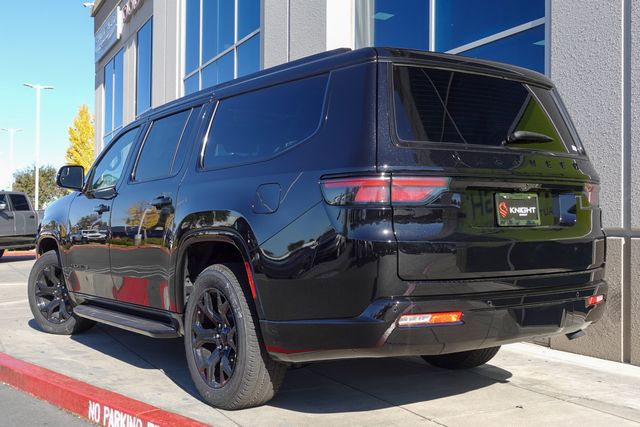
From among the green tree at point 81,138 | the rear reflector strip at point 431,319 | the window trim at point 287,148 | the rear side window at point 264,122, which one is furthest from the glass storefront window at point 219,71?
the green tree at point 81,138

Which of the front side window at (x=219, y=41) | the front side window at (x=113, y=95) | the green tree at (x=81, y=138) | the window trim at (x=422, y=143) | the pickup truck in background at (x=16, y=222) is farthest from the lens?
the green tree at (x=81, y=138)

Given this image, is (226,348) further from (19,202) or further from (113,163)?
(19,202)

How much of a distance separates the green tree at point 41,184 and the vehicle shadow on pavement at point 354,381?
55.4 m

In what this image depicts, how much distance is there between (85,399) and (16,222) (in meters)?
14.5

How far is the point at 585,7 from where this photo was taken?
5.45 meters

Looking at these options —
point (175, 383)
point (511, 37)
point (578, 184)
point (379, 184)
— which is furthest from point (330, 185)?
point (511, 37)

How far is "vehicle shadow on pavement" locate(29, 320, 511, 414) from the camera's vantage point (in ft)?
13.5

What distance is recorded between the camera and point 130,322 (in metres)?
4.77

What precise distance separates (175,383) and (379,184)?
7.90 ft

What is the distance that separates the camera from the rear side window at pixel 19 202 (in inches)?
687

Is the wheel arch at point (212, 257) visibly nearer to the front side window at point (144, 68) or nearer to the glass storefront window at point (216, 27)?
the glass storefront window at point (216, 27)

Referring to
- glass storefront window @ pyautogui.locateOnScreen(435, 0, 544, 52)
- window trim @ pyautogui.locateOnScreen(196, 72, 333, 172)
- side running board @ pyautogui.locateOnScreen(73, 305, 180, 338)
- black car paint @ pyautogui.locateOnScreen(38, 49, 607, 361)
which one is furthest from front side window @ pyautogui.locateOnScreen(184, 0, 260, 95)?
black car paint @ pyautogui.locateOnScreen(38, 49, 607, 361)

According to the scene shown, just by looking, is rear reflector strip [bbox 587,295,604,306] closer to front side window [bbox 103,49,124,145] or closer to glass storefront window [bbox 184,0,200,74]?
glass storefront window [bbox 184,0,200,74]

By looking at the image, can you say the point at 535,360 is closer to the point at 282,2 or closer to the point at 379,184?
the point at 379,184
